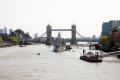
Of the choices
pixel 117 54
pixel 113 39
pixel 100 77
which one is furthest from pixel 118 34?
pixel 100 77

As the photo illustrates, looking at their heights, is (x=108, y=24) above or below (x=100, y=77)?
above

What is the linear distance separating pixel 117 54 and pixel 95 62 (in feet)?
30.0

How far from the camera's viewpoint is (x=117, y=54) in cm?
6612

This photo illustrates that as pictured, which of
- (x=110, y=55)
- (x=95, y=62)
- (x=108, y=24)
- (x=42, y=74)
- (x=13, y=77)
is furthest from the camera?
(x=108, y=24)

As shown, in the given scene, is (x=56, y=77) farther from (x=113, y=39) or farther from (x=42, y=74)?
(x=113, y=39)

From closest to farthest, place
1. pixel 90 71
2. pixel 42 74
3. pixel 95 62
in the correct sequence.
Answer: pixel 42 74
pixel 90 71
pixel 95 62

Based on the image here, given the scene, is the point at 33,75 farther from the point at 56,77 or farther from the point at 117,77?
the point at 117,77

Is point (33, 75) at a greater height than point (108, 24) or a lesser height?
lesser

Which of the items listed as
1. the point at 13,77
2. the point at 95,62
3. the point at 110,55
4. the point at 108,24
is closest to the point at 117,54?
the point at 110,55

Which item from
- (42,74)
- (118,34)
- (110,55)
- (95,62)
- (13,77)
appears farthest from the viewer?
(118,34)

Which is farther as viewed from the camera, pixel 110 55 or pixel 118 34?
pixel 118 34

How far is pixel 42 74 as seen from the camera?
41000mm

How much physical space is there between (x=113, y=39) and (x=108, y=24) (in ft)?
292

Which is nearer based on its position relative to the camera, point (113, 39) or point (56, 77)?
point (56, 77)
